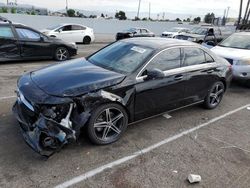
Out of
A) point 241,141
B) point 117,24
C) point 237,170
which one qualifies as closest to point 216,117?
point 241,141

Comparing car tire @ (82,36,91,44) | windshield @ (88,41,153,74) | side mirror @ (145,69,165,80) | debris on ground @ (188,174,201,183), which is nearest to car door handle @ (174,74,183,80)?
side mirror @ (145,69,165,80)

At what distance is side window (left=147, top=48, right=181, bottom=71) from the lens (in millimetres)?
4485

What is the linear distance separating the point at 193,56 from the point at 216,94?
4.06 feet

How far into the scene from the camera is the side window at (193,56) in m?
5.04

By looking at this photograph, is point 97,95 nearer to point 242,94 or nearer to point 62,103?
point 62,103

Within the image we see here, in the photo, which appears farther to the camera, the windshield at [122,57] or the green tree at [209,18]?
the green tree at [209,18]

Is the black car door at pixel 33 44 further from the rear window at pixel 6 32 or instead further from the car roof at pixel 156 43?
the car roof at pixel 156 43

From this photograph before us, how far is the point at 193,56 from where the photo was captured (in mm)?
5203

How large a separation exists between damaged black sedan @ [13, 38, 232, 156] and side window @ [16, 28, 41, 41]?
5.45m

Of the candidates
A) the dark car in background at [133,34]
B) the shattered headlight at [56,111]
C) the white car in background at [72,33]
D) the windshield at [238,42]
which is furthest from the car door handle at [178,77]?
the dark car in background at [133,34]

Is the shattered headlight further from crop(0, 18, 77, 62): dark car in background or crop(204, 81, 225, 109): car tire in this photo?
crop(0, 18, 77, 62): dark car in background

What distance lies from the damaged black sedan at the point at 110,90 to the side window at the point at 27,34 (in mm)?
5448

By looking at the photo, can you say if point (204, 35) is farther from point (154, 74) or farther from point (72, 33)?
point (154, 74)

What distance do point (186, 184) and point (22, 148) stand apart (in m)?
A: 2.36
